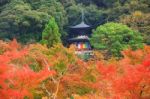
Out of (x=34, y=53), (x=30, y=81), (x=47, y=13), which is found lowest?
(x=47, y=13)

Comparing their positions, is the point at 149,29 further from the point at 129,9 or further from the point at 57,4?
the point at 57,4

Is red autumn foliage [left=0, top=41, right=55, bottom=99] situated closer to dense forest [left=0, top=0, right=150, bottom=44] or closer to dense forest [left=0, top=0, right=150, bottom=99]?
dense forest [left=0, top=0, right=150, bottom=99]

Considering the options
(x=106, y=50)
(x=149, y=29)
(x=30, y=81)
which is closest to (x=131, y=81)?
(x=30, y=81)

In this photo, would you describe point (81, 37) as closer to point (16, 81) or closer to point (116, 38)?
point (116, 38)

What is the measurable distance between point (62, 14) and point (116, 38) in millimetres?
8204

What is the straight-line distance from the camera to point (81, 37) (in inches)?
1500

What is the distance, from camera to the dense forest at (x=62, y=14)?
115ft

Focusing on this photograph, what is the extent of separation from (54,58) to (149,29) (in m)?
16.7

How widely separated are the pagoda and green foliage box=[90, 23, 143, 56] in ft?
11.0

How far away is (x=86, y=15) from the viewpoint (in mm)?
41250

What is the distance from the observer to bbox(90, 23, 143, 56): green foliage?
1261 inches

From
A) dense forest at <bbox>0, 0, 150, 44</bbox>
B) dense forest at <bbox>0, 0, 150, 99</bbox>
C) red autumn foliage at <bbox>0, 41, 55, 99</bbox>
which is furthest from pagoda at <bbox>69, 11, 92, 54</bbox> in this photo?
red autumn foliage at <bbox>0, 41, 55, 99</bbox>

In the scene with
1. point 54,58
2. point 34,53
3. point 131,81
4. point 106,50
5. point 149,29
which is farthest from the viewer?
point 149,29

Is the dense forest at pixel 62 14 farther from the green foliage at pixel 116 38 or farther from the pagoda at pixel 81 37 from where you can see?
the green foliage at pixel 116 38
